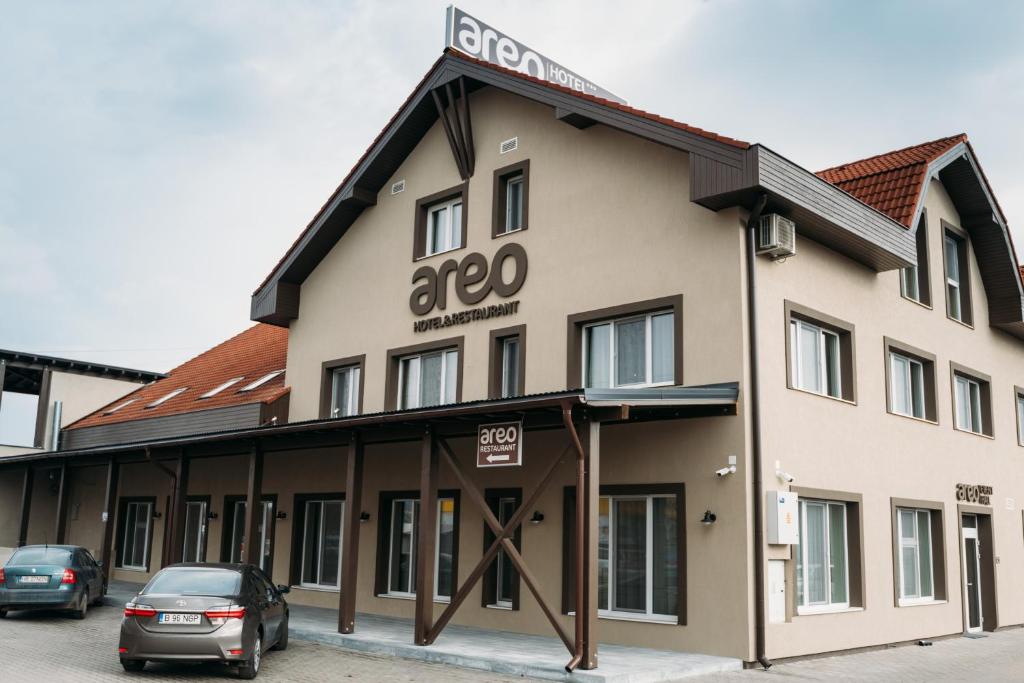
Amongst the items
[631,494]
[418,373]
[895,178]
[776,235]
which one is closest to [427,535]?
[631,494]

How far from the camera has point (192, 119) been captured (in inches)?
710

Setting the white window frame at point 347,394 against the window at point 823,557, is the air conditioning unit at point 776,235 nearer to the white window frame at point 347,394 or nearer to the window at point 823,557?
the window at point 823,557

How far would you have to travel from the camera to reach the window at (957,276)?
61.7 ft

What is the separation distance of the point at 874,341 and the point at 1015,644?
5.61 meters

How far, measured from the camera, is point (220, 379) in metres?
24.7

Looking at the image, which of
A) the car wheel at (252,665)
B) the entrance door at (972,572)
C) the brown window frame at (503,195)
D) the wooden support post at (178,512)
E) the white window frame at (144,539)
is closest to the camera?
Result: the car wheel at (252,665)

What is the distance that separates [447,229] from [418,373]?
8.90ft

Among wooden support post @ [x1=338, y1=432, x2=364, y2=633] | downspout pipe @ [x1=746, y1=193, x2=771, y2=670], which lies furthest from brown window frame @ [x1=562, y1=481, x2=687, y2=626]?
wooden support post @ [x1=338, y1=432, x2=364, y2=633]

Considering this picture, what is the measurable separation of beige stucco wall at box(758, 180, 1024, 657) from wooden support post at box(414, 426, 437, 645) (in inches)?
177

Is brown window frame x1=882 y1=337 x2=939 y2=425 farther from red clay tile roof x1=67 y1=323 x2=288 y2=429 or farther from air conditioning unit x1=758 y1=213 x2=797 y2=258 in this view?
red clay tile roof x1=67 y1=323 x2=288 y2=429

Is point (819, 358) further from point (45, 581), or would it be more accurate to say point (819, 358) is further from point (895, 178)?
point (45, 581)

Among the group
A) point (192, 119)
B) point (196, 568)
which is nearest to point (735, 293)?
point (196, 568)

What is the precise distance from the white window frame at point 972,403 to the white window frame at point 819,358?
4719mm

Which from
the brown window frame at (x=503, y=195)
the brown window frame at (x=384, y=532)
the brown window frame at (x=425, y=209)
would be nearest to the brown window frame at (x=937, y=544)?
the brown window frame at (x=503, y=195)
